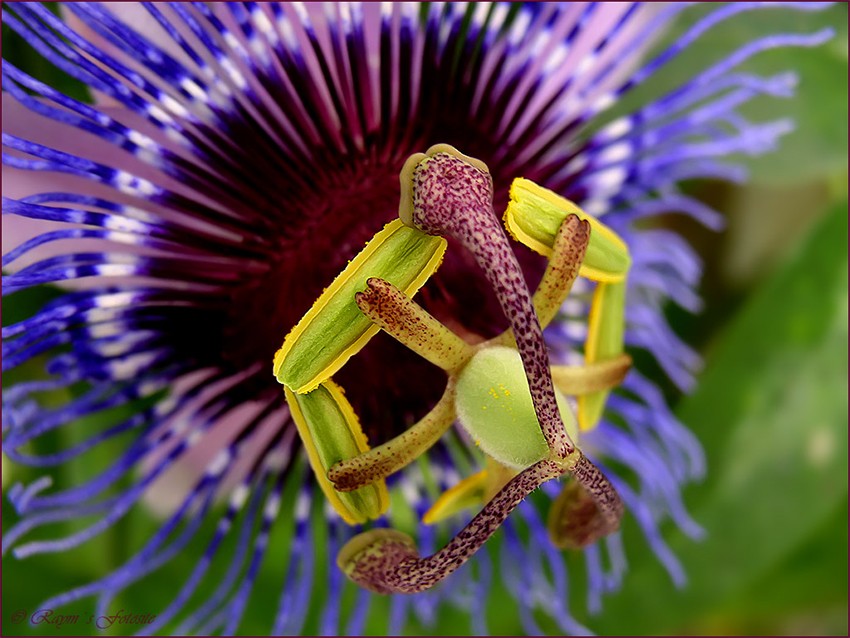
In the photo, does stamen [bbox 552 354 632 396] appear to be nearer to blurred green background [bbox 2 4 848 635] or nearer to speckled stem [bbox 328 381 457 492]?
speckled stem [bbox 328 381 457 492]

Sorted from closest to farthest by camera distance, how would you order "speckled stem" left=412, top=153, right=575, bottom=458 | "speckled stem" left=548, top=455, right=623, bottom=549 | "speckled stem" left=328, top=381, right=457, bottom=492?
"speckled stem" left=412, top=153, right=575, bottom=458 → "speckled stem" left=328, top=381, right=457, bottom=492 → "speckled stem" left=548, top=455, right=623, bottom=549

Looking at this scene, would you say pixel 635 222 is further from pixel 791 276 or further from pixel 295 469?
pixel 295 469

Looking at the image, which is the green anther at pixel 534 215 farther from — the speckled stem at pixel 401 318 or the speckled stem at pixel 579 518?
the speckled stem at pixel 579 518

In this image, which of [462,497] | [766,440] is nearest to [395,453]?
[462,497]

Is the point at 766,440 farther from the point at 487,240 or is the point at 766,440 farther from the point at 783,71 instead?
the point at 487,240

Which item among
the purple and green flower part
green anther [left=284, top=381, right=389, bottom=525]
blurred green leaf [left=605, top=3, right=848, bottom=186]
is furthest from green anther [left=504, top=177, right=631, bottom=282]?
blurred green leaf [left=605, top=3, right=848, bottom=186]

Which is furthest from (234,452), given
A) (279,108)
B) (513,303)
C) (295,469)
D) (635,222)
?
(635,222)

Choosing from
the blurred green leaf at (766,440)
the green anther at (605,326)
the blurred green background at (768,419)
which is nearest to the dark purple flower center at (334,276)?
the green anther at (605,326)
